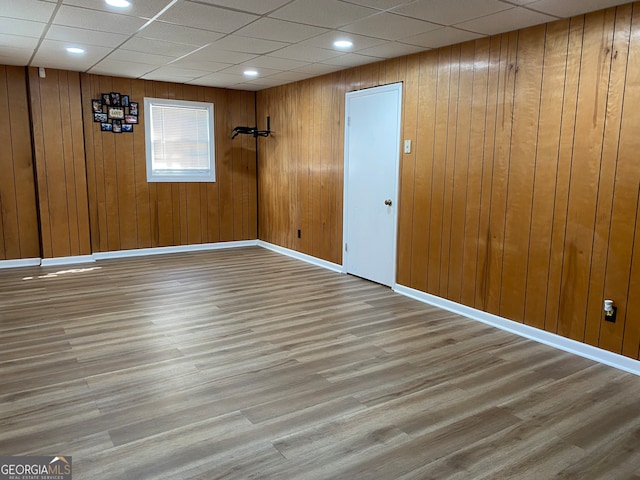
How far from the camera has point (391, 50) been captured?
4.53 meters

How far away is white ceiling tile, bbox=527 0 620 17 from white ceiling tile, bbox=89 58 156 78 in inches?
168

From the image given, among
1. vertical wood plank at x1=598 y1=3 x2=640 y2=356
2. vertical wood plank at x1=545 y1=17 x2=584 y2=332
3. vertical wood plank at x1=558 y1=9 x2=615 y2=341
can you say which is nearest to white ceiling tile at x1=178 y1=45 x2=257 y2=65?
vertical wood plank at x1=545 y1=17 x2=584 y2=332

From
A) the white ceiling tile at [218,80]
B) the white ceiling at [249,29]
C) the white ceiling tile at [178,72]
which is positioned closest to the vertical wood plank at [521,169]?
the white ceiling at [249,29]

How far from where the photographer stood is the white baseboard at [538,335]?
321 cm

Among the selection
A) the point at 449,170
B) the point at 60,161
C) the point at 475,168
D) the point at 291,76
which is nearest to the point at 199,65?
the point at 291,76

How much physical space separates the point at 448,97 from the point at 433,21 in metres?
0.96

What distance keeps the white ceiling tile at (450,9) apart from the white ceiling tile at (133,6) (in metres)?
1.68

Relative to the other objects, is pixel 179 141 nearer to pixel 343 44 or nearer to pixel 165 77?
pixel 165 77

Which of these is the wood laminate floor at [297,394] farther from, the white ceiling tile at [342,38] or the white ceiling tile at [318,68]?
the white ceiling tile at [318,68]

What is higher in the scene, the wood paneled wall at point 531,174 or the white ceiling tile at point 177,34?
the white ceiling tile at point 177,34

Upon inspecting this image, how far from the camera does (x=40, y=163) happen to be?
5984 mm

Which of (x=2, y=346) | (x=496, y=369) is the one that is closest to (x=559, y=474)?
(x=496, y=369)

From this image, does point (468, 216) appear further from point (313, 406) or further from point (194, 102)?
point (194, 102)

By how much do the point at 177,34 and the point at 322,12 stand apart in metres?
1.42
